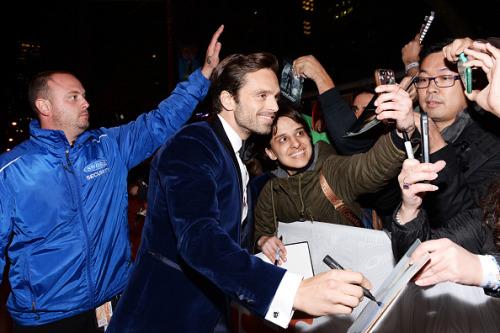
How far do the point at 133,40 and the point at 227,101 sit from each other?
10.3 meters

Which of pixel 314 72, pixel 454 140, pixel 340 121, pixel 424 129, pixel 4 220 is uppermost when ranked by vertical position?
pixel 314 72

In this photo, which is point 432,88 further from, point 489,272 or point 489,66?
point 489,272

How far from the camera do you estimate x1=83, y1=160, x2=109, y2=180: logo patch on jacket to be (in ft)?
8.21

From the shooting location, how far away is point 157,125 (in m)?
2.97

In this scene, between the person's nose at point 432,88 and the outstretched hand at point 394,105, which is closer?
the outstretched hand at point 394,105

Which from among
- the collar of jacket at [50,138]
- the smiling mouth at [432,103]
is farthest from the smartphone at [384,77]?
the collar of jacket at [50,138]

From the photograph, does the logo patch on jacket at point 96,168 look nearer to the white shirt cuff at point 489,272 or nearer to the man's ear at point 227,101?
the man's ear at point 227,101

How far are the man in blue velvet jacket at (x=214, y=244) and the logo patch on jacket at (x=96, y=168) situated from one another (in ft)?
3.21

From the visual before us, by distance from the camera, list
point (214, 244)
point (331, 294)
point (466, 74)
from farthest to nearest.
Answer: point (466, 74) → point (214, 244) → point (331, 294)

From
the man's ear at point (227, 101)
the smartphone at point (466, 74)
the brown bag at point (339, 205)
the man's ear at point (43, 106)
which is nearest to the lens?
the smartphone at point (466, 74)

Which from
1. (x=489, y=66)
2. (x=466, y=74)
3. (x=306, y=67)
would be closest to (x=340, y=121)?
(x=306, y=67)

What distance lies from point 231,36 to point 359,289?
101 ft

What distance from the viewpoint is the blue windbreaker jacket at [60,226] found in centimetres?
225

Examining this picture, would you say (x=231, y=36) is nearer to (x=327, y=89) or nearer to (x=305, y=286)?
(x=327, y=89)
